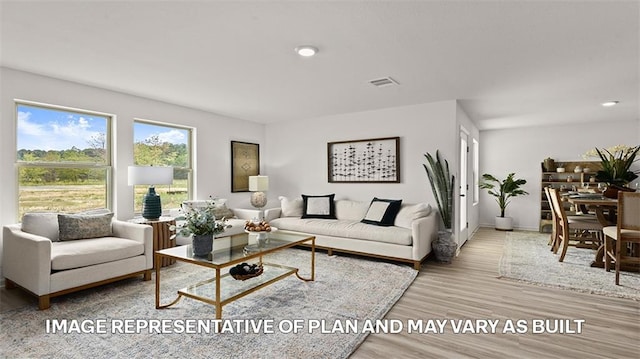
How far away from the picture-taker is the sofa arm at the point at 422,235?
3920 mm

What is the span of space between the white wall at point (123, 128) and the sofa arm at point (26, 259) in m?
0.42

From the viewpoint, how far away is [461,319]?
2578mm

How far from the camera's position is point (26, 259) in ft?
9.21

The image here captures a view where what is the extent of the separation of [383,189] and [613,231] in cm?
282

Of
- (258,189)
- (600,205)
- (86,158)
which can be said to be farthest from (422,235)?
(86,158)

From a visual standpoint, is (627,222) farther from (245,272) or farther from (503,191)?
(245,272)

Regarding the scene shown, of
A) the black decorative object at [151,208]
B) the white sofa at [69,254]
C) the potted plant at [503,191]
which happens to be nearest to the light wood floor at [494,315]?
the white sofa at [69,254]

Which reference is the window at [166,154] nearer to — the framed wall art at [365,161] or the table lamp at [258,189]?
the table lamp at [258,189]

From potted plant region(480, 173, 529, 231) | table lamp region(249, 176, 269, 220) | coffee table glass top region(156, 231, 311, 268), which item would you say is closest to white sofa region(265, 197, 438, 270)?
table lamp region(249, 176, 269, 220)

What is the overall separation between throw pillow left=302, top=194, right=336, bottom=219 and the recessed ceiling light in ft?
9.44

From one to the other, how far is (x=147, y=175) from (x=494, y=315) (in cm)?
397

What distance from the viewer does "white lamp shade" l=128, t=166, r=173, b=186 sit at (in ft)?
12.8

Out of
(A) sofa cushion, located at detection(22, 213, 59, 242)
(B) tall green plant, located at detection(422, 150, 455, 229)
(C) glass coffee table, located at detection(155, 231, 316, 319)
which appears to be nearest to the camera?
(C) glass coffee table, located at detection(155, 231, 316, 319)

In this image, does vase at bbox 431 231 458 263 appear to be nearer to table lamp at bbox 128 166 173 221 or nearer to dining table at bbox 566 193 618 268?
dining table at bbox 566 193 618 268
